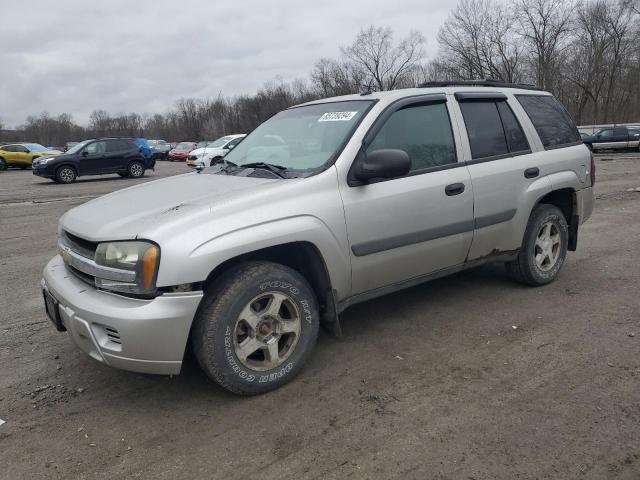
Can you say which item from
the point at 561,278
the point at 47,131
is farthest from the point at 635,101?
the point at 47,131

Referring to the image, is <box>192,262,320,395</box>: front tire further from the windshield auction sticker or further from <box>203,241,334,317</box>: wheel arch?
the windshield auction sticker

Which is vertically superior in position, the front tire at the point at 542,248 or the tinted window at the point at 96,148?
the tinted window at the point at 96,148

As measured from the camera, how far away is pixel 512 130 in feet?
15.1

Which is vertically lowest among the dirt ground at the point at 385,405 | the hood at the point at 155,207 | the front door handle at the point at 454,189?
the dirt ground at the point at 385,405

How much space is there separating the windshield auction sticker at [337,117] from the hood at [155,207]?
0.77 meters

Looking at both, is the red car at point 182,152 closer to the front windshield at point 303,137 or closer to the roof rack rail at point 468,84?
the front windshield at point 303,137

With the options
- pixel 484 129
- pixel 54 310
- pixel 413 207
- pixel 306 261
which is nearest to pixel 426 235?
pixel 413 207

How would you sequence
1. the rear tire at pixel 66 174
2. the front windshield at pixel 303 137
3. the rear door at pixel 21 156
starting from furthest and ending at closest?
the rear door at pixel 21 156 < the rear tire at pixel 66 174 < the front windshield at pixel 303 137

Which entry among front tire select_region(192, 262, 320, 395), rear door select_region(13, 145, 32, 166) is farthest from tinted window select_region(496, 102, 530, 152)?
rear door select_region(13, 145, 32, 166)

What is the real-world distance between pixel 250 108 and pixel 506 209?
81.2 metres

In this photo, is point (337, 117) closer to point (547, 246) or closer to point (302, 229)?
point (302, 229)

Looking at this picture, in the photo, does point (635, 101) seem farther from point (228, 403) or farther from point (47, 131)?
point (47, 131)

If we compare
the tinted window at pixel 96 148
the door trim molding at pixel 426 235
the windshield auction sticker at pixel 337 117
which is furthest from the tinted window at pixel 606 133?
the windshield auction sticker at pixel 337 117

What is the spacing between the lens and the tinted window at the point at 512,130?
179 inches
